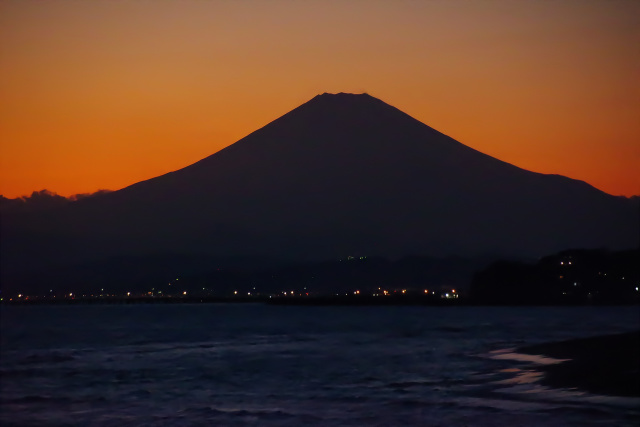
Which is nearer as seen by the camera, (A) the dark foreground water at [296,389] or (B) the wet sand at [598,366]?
(A) the dark foreground water at [296,389]

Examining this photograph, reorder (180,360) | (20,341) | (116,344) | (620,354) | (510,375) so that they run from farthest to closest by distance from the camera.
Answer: (20,341), (116,344), (180,360), (620,354), (510,375)

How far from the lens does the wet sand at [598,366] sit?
28891 mm

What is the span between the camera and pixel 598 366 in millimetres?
33625

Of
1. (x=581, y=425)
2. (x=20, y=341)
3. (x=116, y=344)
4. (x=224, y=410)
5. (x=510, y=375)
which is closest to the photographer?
(x=581, y=425)

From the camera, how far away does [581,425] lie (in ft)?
73.4

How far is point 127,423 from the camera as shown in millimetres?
25125

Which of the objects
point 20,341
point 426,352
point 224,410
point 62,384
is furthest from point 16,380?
point 20,341

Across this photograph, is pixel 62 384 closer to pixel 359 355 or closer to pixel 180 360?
pixel 180 360

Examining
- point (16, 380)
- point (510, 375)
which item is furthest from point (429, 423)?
point (16, 380)

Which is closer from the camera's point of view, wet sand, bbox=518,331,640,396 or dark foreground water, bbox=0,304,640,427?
dark foreground water, bbox=0,304,640,427

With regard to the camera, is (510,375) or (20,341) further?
(20,341)

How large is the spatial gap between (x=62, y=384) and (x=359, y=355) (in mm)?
17694

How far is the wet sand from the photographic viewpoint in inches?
1137

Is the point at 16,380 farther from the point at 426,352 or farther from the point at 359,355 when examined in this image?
the point at 426,352
